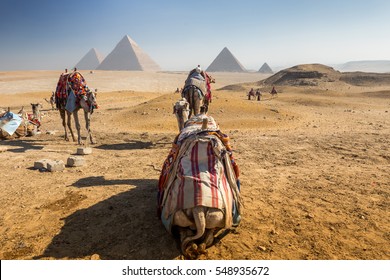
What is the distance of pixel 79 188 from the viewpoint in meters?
6.73

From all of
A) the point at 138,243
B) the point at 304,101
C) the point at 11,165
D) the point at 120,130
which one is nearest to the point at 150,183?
the point at 138,243

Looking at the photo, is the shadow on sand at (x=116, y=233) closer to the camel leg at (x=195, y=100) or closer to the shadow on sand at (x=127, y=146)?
the shadow on sand at (x=127, y=146)

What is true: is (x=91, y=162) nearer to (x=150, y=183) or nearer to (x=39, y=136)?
(x=150, y=183)

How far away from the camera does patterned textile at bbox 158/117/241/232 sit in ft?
13.1

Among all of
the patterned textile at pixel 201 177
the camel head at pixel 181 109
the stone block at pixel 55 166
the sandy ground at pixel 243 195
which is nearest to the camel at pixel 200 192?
the patterned textile at pixel 201 177

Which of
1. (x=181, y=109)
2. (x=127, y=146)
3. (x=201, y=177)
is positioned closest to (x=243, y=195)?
(x=201, y=177)

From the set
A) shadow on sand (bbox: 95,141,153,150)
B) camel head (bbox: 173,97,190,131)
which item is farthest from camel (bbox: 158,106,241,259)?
shadow on sand (bbox: 95,141,153,150)

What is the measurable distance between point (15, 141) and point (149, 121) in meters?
6.34

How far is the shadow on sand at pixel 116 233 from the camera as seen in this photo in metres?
4.36

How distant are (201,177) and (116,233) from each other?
1.88 metres

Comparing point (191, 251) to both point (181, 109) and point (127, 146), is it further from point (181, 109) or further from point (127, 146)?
point (127, 146)

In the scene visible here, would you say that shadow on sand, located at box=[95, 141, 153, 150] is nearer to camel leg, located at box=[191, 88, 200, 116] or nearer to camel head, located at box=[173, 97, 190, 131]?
camel leg, located at box=[191, 88, 200, 116]

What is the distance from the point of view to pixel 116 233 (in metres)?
4.91

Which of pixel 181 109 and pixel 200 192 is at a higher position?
pixel 181 109
